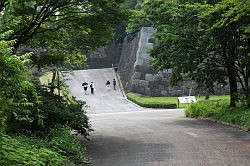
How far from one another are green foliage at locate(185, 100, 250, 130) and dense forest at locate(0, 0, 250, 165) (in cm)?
75

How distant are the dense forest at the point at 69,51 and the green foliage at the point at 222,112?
0.75 metres

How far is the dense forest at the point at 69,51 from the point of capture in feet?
18.3

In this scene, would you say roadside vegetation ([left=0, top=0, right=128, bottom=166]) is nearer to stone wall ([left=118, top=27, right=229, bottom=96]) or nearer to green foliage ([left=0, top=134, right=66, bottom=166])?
green foliage ([left=0, top=134, right=66, bottom=166])

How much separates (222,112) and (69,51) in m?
8.27

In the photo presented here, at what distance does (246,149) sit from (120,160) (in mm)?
3303

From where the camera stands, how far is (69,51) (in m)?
14.4

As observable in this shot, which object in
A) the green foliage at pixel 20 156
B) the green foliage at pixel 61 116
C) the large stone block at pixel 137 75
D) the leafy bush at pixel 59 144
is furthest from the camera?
→ the large stone block at pixel 137 75

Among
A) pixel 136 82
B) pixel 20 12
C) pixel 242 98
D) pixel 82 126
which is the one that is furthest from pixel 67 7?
pixel 136 82

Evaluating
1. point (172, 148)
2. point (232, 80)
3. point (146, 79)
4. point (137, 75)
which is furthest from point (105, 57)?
point (172, 148)

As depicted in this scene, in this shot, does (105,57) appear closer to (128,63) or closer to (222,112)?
(128,63)

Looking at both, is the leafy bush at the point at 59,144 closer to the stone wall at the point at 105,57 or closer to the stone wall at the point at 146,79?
the stone wall at the point at 146,79

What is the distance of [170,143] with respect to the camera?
36.3 feet

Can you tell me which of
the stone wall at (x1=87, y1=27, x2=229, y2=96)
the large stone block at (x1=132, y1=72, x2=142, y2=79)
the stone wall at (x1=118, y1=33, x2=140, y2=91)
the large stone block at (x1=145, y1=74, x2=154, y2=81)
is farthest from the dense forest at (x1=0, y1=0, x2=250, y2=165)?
the stone wall at (x1=118, y1=33, x2=140, y2=91)

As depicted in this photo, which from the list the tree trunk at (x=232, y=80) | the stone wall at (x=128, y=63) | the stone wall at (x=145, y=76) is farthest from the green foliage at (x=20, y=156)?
the stone wall at (x=128, y=63)
